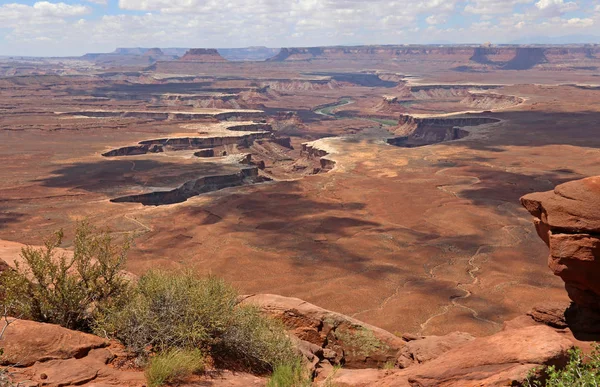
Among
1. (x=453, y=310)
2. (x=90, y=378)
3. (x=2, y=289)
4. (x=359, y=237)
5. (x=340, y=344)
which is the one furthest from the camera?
(x=359, y=237)

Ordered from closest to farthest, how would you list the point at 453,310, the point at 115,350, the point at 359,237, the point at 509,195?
the point at 115,350
the point at 453,310
the point at 359,237
the point at 509,195

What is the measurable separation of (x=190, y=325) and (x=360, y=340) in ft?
23.0

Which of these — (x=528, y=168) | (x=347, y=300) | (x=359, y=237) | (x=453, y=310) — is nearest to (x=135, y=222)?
(x=359, y=237)

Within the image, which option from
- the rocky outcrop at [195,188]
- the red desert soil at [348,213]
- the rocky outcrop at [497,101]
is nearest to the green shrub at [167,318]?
the red desert soil at [348,213]

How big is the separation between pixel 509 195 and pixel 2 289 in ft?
207

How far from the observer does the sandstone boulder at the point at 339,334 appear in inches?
669

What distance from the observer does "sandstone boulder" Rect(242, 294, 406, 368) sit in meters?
17.0

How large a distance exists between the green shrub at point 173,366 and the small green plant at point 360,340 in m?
7.06

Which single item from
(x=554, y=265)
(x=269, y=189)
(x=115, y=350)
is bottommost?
(x=269, y=189)

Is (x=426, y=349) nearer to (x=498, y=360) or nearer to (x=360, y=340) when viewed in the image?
(x=360, y=340)

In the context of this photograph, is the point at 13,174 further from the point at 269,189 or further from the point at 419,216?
the point at 419,216

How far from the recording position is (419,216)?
192ft

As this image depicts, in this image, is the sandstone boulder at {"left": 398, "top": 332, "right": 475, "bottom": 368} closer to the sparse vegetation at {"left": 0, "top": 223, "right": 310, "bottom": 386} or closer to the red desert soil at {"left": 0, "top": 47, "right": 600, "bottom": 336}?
the sparse vegetation at {"left": 0, "top": 223, "right": 310, "bottom": 386}

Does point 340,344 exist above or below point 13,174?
above
